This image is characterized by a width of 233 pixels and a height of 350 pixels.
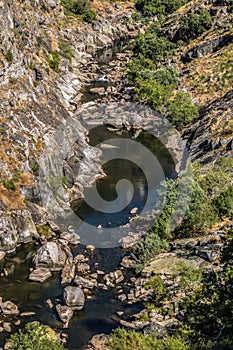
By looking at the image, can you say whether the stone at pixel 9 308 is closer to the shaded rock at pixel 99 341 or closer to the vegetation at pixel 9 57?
the shaded rock at pixel 99 341

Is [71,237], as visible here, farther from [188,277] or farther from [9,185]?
[188,277]

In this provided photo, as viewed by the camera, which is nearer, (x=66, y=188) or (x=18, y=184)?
(x=18, y=184)

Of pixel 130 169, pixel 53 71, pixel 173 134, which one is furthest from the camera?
pixel 53 71

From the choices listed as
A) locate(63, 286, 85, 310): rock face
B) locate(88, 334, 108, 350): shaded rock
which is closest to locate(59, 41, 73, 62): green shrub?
locate(63, 286, 85, 310): rock face

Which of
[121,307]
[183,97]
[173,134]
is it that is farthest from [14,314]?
[183,97]

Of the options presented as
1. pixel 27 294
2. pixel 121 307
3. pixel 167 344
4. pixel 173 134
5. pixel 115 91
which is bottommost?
pixel 167 344

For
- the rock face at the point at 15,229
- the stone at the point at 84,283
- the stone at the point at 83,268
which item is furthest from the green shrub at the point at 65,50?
the stone at the point at 84,283

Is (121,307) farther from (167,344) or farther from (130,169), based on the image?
(130,169)
